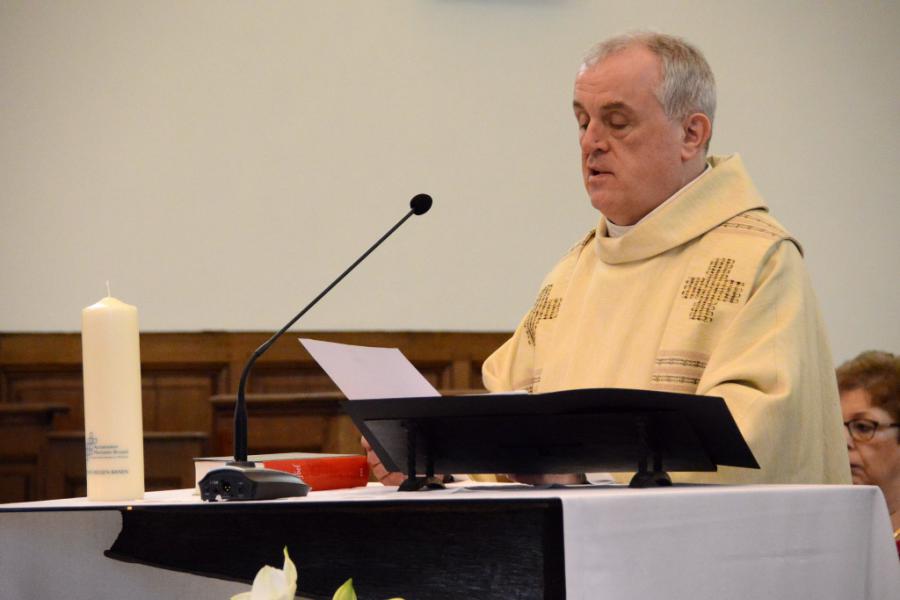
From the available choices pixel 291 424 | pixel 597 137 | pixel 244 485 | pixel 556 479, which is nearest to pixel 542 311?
pixel 597 137

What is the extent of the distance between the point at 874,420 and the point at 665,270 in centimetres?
97

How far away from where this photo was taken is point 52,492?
6.05 metres

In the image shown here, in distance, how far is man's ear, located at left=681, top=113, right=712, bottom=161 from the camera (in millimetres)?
2854

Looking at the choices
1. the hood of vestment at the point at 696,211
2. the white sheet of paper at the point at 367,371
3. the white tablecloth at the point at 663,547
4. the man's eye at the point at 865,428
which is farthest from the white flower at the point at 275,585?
the man's eye at the point at 865,428

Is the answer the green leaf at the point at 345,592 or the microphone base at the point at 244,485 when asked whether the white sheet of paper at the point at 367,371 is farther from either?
the green leaf at the point at 345,592

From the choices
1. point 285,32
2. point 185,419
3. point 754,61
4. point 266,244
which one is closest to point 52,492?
point 185,419

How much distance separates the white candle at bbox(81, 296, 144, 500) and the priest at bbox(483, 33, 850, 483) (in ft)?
3.38

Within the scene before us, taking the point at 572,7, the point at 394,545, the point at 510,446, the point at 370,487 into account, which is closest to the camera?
the point at 394,545

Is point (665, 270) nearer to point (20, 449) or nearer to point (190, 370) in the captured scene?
point (20, 449)

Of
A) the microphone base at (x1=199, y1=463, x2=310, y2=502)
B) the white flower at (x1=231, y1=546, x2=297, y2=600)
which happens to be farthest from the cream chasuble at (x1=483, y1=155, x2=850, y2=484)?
the white flower at (x1=231, y1=546, x2=297, y2=600)

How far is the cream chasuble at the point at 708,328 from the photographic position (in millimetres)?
2287

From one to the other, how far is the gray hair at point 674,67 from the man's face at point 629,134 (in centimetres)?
2

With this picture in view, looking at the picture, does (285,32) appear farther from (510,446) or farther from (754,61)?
(510,446)

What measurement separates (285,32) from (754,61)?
2.79 m
